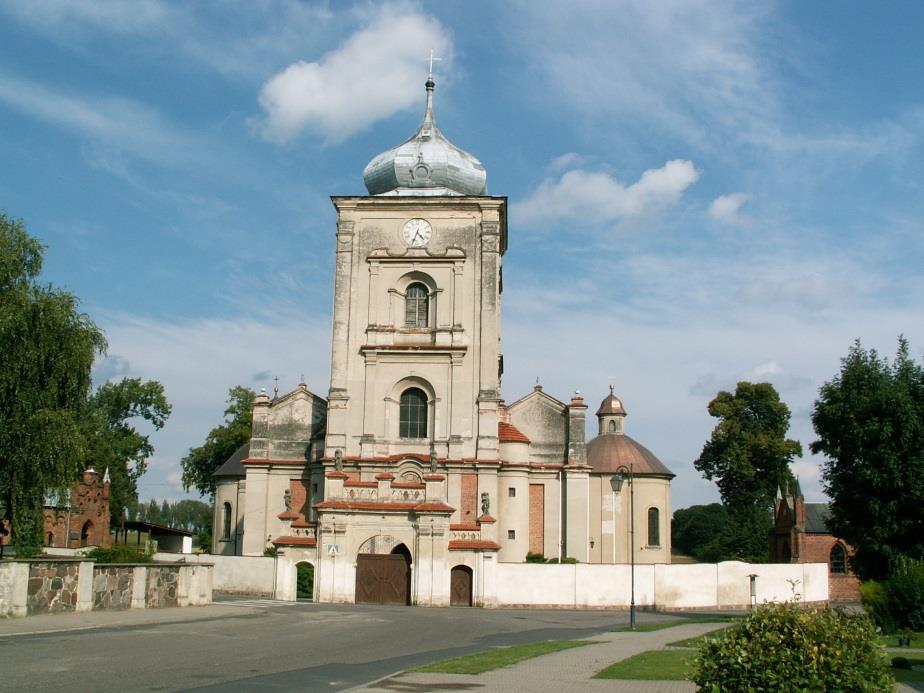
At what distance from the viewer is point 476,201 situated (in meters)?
50.2

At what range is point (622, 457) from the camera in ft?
214

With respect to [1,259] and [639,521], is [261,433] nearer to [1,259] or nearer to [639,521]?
[1,259]

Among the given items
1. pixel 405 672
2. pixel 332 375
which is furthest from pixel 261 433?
pixel 405 672

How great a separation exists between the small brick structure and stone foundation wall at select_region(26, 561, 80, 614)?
4482 centimetres

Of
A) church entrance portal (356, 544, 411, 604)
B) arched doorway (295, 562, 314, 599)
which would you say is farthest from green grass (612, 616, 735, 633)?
arched doorway (295, 562, 314, 599)

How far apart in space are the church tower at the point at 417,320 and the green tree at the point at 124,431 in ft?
111

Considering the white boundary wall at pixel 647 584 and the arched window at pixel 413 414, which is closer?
the white boundary wall at pixel 647 584

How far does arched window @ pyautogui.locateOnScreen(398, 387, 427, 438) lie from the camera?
48.6 meters

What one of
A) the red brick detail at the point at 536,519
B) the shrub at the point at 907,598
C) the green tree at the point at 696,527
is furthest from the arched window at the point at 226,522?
the green tree at the point at 696,527

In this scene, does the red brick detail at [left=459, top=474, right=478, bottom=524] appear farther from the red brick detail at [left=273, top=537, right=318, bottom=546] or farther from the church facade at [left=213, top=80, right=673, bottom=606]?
the red brick detail at [left=273, top=537, right=318, bottom=546]

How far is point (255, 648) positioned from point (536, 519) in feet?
99.6

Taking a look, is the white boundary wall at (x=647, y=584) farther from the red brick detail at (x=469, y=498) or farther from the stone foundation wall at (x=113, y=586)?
the stone foundation wall at (x=113, y=586)

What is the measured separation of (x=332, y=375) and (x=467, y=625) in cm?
2018

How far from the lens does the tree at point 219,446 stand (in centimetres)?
7450
